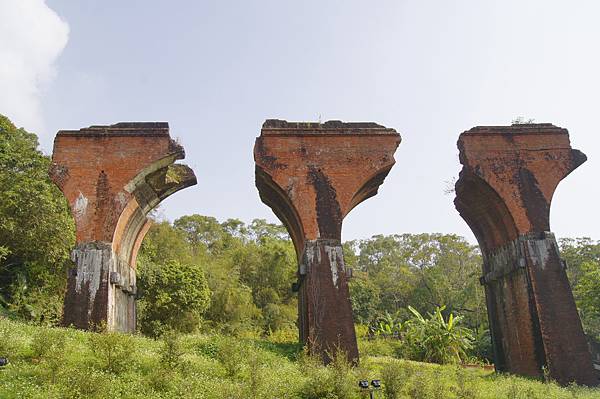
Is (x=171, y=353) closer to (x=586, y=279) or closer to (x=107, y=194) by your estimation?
(x=107, y=194)

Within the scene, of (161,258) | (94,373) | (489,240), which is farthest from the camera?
(161,258)

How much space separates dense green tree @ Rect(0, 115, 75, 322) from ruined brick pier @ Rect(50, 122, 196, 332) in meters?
5.46

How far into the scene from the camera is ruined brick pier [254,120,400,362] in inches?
432

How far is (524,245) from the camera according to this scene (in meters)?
12.0

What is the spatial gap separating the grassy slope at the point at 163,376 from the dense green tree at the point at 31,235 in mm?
7387

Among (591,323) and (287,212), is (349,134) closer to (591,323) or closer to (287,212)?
(287,212)

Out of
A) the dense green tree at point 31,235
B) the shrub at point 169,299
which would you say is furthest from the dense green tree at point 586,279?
the dense green tree at point 31,235

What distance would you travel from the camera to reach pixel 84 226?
37.2 feet

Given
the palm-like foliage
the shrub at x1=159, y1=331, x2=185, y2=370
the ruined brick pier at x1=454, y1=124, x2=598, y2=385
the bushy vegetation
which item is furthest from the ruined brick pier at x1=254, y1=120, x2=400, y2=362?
the palm-like foliage

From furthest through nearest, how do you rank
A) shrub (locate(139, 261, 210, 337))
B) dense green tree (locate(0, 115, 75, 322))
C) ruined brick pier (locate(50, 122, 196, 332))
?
shrub (locate(139, 261, 210, 337)) < dense green tree (locate(0, 115, 75, 322)) < ruined brick pier (locate(50, 122, 196, 332))

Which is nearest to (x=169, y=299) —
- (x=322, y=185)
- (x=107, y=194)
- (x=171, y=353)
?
(x=107, y=194)

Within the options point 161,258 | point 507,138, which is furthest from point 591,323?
point 161,258

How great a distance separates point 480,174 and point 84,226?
31.3 feet

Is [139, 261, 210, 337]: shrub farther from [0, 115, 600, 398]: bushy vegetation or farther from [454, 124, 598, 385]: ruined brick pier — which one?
[454, 124, 598, 385]: ruined brick pier
